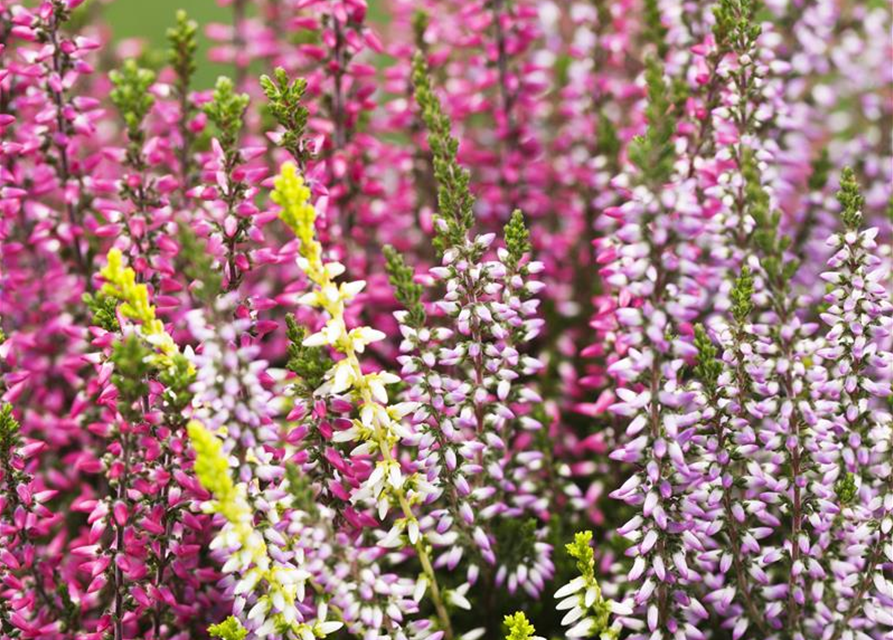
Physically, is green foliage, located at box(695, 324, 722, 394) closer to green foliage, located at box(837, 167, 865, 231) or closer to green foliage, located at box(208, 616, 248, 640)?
green foliage, located at box(837, 167, 865, 231)

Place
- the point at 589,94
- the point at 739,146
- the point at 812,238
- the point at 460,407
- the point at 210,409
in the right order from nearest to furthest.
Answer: the point at 210,409 < the point at 460,407 < the point at 739,146 < the point at 812,238 < the point at 589,94

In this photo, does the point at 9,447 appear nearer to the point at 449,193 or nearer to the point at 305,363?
the point at 305,363

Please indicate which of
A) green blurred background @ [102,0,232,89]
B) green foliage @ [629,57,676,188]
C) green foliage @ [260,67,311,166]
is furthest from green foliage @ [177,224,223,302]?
green blurred background @ [102,0,232,89]

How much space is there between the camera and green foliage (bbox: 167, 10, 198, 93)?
6.39 feet

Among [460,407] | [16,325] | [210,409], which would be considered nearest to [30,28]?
[16,325]

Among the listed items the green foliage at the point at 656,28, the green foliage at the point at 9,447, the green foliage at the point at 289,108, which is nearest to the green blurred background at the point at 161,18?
the green foliage at the point at 656,28

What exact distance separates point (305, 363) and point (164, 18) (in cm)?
451

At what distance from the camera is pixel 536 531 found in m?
1.81

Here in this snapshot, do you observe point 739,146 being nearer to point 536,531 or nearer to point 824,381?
point 824,381

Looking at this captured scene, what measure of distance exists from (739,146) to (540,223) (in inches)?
34.6

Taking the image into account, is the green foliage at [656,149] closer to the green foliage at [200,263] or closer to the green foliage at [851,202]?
A: the green foliage at [851,202]

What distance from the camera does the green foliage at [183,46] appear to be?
76.6 inches

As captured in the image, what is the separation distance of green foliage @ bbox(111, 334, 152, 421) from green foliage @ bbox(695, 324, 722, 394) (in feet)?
2.39

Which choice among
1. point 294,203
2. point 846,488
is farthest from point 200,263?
point 846,488
